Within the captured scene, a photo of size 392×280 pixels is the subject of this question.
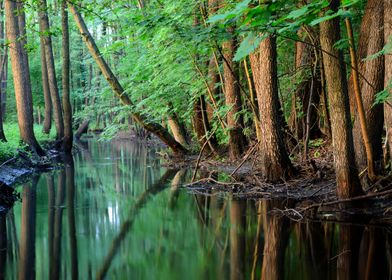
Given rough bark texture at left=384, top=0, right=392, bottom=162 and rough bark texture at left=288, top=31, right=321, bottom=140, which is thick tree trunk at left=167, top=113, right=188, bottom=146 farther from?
rough bark texture at left=384, top=0, right=392, bottom=162

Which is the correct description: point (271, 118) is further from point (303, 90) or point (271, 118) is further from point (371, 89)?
point (303, 90)

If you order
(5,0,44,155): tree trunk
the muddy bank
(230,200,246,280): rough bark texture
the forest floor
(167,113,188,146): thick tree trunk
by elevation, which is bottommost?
(230,200,246,280): rough bark texture

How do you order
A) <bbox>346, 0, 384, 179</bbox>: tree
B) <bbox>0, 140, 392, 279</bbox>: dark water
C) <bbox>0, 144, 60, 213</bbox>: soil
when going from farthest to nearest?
1. <bbox>0, 144, 60, 213</bbox>: soil
2. <bbox>346, 0, 384, 179</bbox>: tree
3. <bbox>0, 140, 392, 279</bbox>: dark water

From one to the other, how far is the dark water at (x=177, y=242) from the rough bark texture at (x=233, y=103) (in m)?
4.13

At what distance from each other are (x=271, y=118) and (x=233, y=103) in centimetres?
339

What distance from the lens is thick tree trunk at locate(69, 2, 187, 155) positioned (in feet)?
55.1

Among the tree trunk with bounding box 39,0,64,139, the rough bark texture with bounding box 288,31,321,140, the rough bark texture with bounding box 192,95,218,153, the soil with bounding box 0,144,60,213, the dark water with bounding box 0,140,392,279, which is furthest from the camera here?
the tree trunk with bounding box 39,0,64,139

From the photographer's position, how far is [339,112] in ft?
27.2

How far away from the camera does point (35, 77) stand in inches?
1438

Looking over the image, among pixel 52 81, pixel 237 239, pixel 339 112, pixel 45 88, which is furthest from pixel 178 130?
pixel 237 239

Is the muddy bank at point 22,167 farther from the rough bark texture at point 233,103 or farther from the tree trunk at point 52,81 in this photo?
the rough bark texture at point 233,103

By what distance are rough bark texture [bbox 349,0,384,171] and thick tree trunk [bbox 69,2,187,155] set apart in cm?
929

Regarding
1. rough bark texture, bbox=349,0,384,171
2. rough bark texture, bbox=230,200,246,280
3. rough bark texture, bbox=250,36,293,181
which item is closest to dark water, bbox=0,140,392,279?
rough bark texture, bbox=230,200,246,280

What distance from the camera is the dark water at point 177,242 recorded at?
6055 mm
